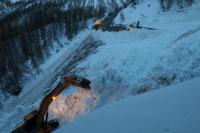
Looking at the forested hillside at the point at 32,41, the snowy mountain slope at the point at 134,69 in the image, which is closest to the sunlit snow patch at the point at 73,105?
the snowy mountain slope at the point at 134,69

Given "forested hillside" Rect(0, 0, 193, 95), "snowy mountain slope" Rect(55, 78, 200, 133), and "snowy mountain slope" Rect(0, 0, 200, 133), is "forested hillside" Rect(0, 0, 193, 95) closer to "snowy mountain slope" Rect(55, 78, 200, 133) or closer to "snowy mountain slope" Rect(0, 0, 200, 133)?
"snowy mountain slope" Rect(0, 0, 200, 133)

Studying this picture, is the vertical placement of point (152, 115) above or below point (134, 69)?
above

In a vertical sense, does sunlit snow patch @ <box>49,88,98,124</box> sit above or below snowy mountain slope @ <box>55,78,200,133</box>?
below

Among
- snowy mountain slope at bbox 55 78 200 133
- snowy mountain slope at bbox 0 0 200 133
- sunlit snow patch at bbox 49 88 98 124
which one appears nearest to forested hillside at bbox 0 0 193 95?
snowy mountain slope at bbox 0 0 200 133

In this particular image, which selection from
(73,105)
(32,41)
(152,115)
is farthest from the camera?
(32,41)

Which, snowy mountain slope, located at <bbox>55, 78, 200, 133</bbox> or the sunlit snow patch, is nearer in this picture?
snowy mountain slope, located at <bbox>55, 78, 200, 133</bbox>

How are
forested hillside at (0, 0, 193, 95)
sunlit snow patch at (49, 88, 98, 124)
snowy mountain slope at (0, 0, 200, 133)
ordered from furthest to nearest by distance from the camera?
forested hillside at (0, 0, 193, 95) → sunlit snow patch at (49, 88, 98, 124) → snowy mountain slope at (0, 0, 200, 133)

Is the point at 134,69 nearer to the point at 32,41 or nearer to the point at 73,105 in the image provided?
the point at 73,105

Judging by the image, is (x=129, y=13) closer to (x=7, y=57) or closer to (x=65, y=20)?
(x=7, y=57)

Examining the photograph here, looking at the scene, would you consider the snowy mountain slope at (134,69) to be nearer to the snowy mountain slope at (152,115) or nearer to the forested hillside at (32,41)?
the snowy mountain slope at (152,115)

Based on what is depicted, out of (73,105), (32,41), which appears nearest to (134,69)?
(73,105)
